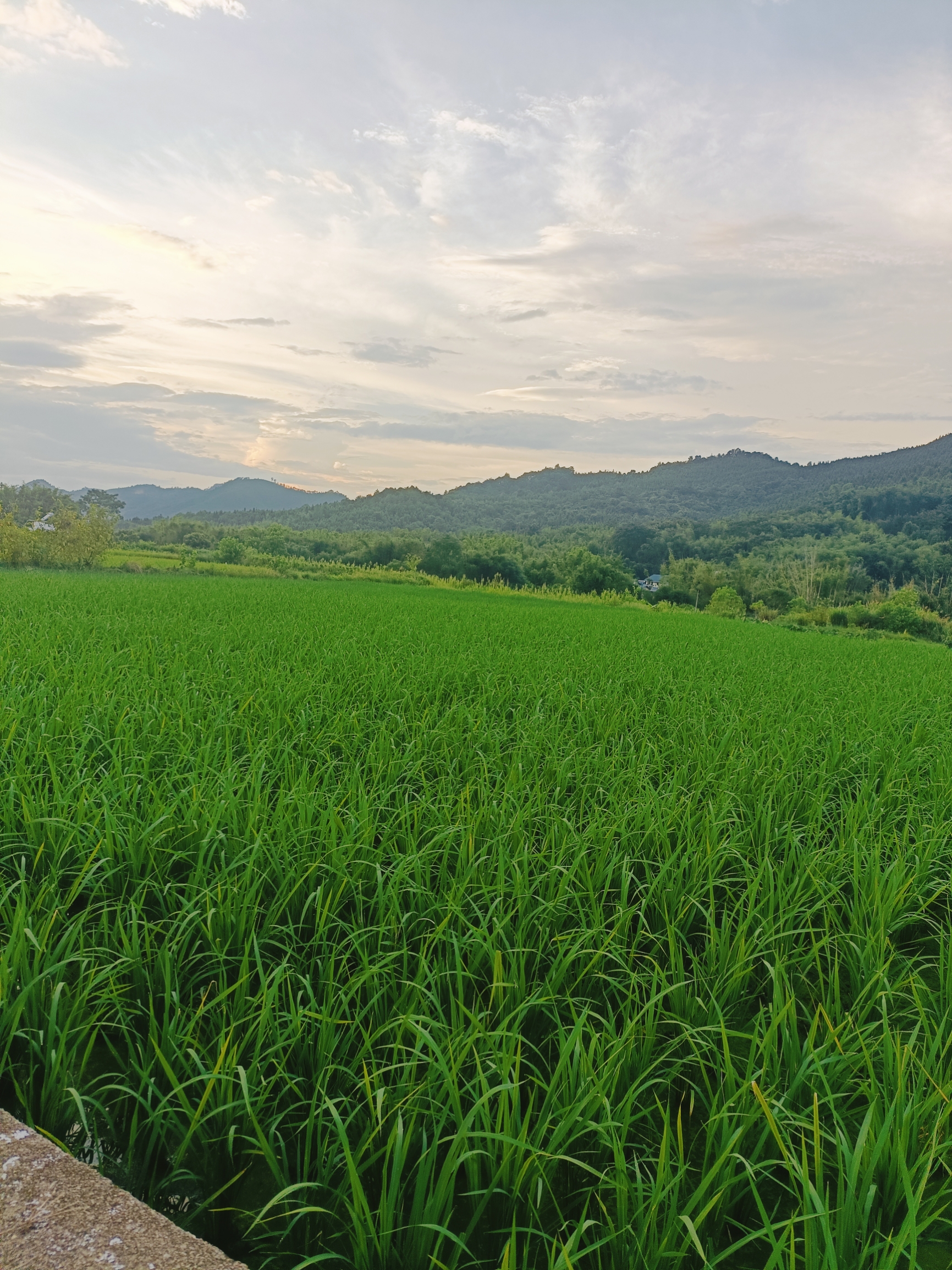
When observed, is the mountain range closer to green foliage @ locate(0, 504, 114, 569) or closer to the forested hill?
the forested hill

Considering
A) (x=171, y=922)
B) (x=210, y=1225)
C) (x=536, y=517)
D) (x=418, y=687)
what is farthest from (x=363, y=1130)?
(x=536, y=517)

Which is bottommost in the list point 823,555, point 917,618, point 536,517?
point 917,618

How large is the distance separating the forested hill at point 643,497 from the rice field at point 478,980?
106 meters

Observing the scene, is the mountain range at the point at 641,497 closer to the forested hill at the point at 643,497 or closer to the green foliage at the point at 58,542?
the forested hill at the point at 643,497

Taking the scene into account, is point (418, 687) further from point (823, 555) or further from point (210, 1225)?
point (823, 555)

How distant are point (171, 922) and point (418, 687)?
3547 mm

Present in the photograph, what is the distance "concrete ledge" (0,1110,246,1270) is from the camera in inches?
42.4

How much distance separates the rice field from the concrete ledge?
13 centimetres

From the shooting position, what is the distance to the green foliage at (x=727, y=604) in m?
40.9

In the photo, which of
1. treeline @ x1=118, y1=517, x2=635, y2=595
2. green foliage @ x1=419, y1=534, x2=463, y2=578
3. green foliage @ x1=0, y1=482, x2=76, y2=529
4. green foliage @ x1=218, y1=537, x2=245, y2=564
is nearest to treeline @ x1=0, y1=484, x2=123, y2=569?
treeline @ x1=118, y1=517, x2=635, y2=595

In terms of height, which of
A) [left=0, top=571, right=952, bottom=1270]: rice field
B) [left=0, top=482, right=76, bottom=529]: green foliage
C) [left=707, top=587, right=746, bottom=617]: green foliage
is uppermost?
[left=0, top=482, right=76, bottom=529]: green foliage

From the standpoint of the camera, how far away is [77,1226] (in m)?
1.13

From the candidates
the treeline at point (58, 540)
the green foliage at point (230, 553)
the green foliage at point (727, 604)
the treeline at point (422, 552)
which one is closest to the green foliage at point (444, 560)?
the treeline at point (422, 552)

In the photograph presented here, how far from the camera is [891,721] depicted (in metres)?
5.76
